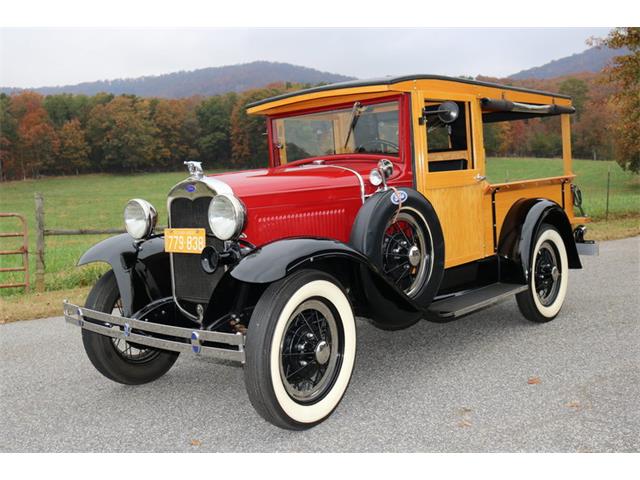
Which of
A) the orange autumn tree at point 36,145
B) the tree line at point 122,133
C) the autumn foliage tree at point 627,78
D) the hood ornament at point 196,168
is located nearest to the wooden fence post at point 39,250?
the hood ornament at point 196,168

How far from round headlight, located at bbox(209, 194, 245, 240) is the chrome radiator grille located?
0.23 m

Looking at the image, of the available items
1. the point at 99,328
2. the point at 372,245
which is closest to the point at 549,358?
the point at 372,245

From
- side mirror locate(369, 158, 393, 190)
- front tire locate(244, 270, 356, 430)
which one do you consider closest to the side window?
side mirror locate(369, 158, 393, 190)

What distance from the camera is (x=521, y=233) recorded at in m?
5.30

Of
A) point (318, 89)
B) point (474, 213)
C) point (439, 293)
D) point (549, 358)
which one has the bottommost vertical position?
point (549, 358)

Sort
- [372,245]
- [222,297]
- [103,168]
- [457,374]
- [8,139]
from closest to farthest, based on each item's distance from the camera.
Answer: [222,297], [372,245], [457,374], [8,139], [103,168]

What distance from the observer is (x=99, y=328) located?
364cm

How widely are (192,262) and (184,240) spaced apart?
0.59 feet

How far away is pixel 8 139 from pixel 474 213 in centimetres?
3997

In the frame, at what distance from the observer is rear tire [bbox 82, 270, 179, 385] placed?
4.04 meters

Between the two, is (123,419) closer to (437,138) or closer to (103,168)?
(437,138)

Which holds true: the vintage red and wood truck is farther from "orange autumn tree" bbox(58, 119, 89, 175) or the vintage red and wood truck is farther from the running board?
"orange autumn tree" bbox(58, 119, 89, 175)

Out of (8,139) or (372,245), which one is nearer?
(372,245)

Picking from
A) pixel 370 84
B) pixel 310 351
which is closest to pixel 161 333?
pixel 310 351
